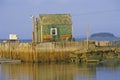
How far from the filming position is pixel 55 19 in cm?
7456

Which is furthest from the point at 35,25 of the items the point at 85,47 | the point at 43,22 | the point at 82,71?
the point at 82,71

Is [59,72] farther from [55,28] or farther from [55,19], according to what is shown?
[55,19]

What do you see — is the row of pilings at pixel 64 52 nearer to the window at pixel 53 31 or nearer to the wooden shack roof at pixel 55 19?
the window at pixel 53 31

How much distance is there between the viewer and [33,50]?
66188 mm

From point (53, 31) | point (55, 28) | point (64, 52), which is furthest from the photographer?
point (55, 28)

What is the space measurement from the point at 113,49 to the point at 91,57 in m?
3.35

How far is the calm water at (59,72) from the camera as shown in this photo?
5053cm

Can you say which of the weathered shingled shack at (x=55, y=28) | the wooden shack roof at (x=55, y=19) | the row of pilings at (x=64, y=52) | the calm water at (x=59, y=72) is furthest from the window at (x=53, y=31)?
the calm water at (x=59, y=72)

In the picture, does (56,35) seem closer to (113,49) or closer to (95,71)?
(113,49)

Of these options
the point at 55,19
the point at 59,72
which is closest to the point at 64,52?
the point at 59,72

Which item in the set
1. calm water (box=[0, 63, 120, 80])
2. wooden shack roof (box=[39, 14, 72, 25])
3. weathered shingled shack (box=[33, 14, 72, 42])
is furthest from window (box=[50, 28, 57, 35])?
calm water (box=[0, 63, 120, 80])

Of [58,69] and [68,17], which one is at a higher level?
[68,17]

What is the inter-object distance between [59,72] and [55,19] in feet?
64.4

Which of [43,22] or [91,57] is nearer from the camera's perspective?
[91,57]
